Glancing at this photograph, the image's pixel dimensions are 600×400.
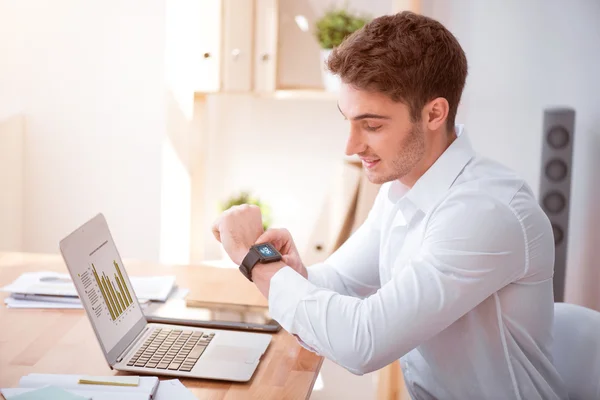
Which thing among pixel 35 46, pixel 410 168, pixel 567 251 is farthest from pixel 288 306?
pixel 35 46

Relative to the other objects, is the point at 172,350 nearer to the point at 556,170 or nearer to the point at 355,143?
the point at 355,143

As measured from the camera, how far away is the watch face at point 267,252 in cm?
161

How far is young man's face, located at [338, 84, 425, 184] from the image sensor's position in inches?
63.7

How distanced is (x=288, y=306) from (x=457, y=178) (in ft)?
1.44

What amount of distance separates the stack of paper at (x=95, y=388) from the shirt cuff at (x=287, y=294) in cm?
23

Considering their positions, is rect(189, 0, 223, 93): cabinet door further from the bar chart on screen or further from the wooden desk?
the bar chart on screen

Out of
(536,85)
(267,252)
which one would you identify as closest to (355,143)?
(267,252)

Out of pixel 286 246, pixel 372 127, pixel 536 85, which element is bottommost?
pixel 286 246

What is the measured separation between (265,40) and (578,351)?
1785 mm

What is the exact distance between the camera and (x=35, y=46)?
3.54 metres

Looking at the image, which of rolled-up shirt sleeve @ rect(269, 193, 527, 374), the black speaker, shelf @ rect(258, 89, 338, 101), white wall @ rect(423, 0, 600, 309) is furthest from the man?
white wall @ rect(423, 0, 600, 309)

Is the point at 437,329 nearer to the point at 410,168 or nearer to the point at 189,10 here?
the point at 410,168

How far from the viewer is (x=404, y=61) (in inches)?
63.2

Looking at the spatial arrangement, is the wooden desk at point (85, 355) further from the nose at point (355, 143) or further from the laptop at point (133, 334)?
the nose at point (355, 143)
